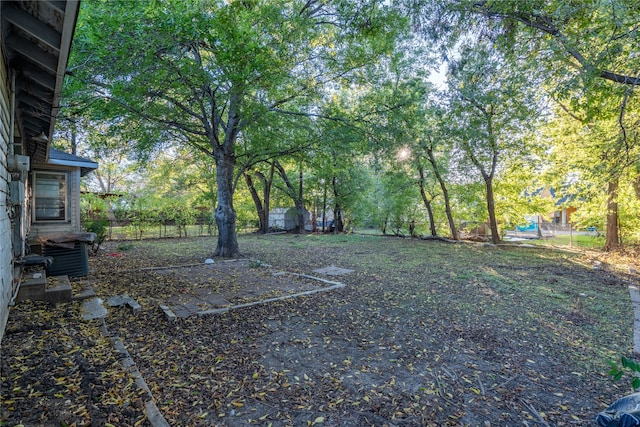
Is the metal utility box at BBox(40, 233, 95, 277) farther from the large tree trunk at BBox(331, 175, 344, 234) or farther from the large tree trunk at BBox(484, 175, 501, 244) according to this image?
the large tree trunk at BBox(331, 175, 344, 234)

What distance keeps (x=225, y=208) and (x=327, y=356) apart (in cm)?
658

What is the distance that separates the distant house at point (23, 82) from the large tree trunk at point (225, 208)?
13.7ft

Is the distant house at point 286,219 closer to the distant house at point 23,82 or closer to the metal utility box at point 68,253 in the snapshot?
the metal utility box at point 68,253

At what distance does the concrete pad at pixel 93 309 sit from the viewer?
145 inches

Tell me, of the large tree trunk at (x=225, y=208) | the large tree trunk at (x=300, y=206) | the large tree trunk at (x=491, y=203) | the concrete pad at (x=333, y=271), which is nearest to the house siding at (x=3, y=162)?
the concrete pad at (x=333, y=271)

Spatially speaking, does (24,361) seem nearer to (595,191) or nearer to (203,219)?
(595,191)

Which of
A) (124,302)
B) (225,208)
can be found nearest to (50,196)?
(225,208)

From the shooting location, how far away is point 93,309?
3912mm

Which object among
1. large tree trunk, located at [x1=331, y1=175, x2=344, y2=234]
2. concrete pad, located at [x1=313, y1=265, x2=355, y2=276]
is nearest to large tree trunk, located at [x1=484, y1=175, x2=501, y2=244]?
large tree trunk, located at [x1=331, y1=175, x2=344, y2=234]

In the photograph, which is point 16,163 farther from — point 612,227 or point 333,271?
point 612,227

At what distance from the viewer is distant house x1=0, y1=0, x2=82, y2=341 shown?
6.90ft

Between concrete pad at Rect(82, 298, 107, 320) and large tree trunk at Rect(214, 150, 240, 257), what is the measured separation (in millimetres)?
4517

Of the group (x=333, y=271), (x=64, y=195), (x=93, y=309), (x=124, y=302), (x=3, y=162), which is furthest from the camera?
(x=333, y=271)

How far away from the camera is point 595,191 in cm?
909
